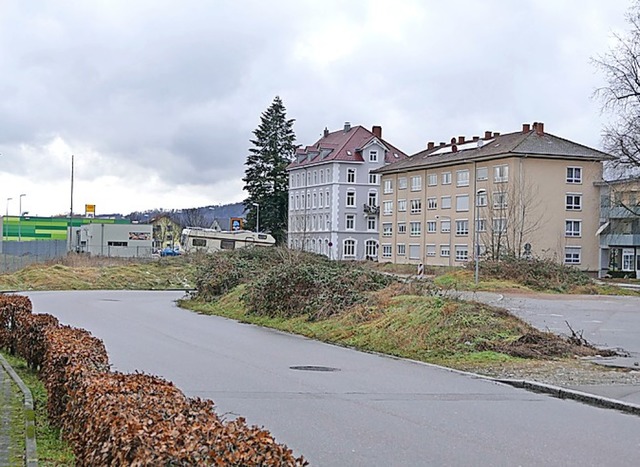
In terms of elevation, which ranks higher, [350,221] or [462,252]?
[350,221]

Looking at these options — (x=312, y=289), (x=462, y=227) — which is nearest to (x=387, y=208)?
(x=462, y=227)

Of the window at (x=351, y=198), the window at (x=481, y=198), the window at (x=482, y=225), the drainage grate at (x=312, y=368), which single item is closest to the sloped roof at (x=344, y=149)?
the window at (x=351, y=198)

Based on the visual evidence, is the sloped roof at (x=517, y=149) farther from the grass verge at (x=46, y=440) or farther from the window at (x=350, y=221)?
the grass verge at (x=46, y=440)

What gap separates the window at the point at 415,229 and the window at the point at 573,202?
1558 centimetres

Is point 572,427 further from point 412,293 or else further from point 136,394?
point 412,293

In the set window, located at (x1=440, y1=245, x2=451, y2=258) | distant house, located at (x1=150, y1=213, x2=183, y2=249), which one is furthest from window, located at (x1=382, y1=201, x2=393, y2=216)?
distant house, located at (x1=150, y1=213, x2=183, y2=249)

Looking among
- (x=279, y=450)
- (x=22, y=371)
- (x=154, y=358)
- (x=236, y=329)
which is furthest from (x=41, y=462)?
(x=236, y=329)

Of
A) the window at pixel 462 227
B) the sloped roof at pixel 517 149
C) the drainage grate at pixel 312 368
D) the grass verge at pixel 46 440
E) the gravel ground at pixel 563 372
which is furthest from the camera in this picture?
the window at pixel 462 227

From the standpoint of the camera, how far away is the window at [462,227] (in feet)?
267

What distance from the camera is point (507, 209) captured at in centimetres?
7356

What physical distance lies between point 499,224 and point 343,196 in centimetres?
3353

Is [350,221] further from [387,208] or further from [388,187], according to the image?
[388,187]

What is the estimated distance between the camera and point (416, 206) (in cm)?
9062

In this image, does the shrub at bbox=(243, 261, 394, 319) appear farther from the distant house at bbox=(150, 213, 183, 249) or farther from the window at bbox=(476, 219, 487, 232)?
the distant house at bbox=(150, 213, 183, 249)
